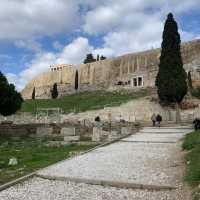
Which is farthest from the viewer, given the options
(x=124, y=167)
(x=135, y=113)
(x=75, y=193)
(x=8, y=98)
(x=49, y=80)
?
(x=49, y=80)

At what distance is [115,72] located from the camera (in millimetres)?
110375

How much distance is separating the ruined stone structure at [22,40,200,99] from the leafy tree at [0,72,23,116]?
138 ft

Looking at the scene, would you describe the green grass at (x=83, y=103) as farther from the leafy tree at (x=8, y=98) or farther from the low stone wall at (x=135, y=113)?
the leafy tree at (x=8, y=98)

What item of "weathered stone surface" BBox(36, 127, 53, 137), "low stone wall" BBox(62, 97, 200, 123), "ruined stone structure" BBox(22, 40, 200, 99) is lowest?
"weathered stone surface" BBox(36, 127, 53, 137)

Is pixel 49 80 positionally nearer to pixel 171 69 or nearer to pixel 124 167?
pixel 171 69

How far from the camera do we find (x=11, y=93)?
36844mm

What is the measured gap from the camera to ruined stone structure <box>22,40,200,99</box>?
81294mm

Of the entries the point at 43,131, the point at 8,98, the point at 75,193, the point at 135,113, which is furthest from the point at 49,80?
the point at 75,193

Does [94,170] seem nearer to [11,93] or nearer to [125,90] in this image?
[11,93]

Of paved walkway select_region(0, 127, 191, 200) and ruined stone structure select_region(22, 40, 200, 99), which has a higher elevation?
ruined stone structure select_region(22, 40, 200, 99)

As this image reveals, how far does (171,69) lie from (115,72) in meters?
66.0

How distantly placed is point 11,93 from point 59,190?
91.3 feet

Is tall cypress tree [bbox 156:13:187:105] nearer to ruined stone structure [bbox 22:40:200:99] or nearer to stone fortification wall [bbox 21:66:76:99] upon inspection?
ruined stone structure [bbox 22:40:200:99]

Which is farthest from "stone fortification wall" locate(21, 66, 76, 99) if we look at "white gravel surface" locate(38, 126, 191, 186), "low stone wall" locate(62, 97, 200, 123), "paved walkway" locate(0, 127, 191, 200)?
"paved walkway" locate(0, 127, 191, 200)
